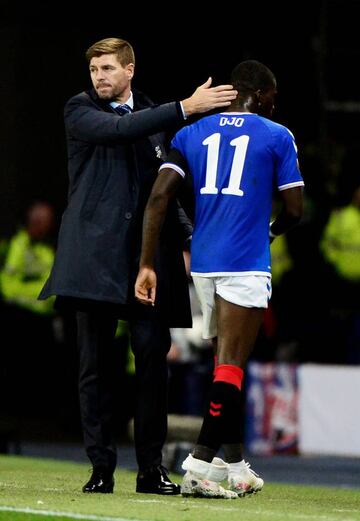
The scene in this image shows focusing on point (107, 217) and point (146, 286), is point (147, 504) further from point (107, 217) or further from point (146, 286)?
point (107, 217)

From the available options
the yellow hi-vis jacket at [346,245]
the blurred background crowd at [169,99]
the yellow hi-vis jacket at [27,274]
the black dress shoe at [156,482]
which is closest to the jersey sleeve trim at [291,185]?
the black dress shoe at [156,482]

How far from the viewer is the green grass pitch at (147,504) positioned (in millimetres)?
6516

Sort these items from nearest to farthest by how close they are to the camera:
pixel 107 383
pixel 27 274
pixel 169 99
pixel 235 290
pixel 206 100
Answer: pixel 206 100 → pixel 235 290 → pixel 107 383 → pixel 27 274 → pixel 169 99

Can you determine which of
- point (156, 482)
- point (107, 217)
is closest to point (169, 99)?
point (107, 217)

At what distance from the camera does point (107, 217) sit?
7.55 m

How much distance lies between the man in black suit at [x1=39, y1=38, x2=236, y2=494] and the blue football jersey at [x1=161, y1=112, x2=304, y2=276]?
0.21m

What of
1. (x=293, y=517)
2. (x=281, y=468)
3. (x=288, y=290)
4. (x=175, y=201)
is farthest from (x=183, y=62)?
(x=293, y=517)

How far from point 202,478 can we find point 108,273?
1023mm

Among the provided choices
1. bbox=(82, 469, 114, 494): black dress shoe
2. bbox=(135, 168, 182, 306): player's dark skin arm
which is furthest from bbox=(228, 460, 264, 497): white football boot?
bbox=(135, 168, 182, 306): player's dark skin arm

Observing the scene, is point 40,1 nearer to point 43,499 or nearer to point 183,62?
point 183,62

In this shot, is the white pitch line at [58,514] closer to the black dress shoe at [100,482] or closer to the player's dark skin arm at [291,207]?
the black dress shoe at [100,482]

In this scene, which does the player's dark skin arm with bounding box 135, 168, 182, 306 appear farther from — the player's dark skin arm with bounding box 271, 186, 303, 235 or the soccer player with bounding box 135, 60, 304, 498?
the player's dark skin arm with bounding box 271, 186, 303, 235

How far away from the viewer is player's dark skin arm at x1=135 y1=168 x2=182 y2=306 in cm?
739

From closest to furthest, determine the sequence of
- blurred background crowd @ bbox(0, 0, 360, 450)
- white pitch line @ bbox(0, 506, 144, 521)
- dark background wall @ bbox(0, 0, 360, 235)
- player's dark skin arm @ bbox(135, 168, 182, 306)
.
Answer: white pitch line @ bbox(0, 506, 144, 521) → player's dark skin arm @ bbox(135, 168, 182, 306) → blurred background crowd @ bbox(0, 0, 360, 450) → dark background wall @ bbox(0, 0, 360, 235)
